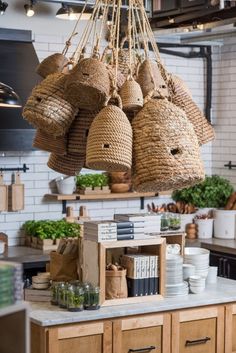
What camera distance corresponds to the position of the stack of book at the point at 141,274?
4.88 m

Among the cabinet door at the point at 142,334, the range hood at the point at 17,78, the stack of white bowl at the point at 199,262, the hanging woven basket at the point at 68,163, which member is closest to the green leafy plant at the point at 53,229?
the range hood at the point at 17,78

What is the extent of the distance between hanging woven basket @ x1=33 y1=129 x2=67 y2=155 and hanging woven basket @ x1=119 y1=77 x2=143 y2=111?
40 cm

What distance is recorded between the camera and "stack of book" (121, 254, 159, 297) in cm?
488

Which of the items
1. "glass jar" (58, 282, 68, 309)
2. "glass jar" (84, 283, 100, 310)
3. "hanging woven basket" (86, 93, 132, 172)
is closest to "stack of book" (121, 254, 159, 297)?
"glass jar" (84, 283, 100, 310)

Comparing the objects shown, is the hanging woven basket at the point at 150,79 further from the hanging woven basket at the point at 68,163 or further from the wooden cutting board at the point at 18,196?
the wooden cutting board at the point at 18,196

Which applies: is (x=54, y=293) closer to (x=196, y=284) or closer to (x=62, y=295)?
(x=62, y=295)

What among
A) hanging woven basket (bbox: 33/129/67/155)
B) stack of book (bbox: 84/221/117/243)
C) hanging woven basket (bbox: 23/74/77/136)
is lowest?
stack of book (bbox: 84/221/117/243)

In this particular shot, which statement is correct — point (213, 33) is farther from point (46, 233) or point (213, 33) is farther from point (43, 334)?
point (43, 334)

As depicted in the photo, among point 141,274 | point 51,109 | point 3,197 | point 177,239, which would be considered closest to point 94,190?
point 3,197

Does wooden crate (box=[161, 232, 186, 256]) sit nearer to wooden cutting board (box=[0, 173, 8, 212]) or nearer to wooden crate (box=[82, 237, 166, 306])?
wooden crate (box=[82, 237, 166, 306])

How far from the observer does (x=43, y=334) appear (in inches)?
175

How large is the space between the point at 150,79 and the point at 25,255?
3474mm

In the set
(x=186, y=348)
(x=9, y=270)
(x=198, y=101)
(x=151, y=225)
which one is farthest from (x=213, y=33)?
(x=9, y=270)

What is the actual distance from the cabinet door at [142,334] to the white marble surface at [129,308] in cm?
5
